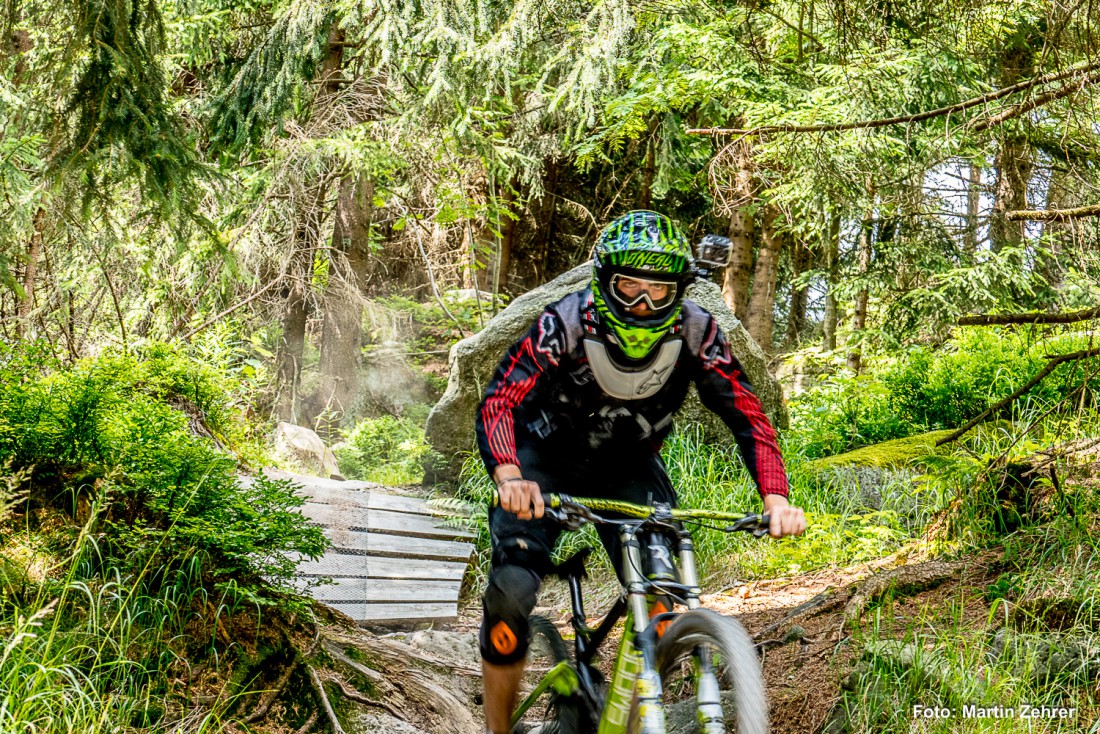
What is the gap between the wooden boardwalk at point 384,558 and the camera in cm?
669

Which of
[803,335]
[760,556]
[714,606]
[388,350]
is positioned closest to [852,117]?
[760,556]

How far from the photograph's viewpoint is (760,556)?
682 cm

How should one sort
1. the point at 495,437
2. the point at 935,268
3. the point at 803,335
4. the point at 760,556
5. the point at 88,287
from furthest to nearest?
the point at 803,335, the point at 935,268, the point at 88,287, the point at 760,556, the point at 495,437

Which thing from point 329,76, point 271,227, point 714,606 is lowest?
point 714,606

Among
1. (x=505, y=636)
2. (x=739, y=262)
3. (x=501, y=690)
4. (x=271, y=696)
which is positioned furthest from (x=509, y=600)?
(x=739, y=262)

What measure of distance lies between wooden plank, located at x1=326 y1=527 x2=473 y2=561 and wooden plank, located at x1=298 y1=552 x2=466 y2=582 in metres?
0.08

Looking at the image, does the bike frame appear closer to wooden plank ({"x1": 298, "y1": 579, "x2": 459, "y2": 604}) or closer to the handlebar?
the handlebar

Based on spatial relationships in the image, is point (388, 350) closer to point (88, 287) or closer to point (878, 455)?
point (88, 287)

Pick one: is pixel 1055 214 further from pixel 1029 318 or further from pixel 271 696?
pixel 271 696

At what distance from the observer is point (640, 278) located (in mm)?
2980

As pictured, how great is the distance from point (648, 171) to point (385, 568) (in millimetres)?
9046

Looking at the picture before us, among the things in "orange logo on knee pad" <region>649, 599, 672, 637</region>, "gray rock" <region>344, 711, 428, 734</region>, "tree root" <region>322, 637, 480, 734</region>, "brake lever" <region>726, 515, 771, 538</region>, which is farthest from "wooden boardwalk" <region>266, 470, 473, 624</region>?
"brake lever" <region>726, 515, 771, 538</region>

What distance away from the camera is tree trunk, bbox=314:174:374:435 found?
1354cm

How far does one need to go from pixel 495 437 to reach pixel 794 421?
872cm
